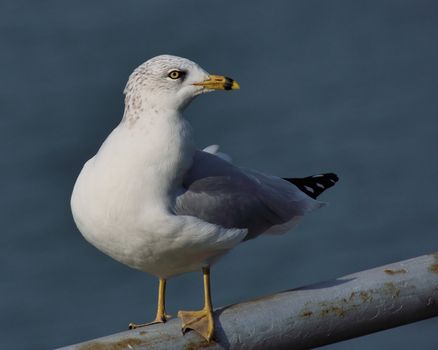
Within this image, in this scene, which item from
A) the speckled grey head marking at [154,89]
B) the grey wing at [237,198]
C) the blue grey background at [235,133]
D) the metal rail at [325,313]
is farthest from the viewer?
the blue grey background at [235,133]

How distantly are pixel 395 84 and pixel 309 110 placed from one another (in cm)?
145

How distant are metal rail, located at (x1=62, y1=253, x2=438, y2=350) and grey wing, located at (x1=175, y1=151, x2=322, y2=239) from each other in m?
0.88

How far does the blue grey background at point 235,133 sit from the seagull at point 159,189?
14.2ft

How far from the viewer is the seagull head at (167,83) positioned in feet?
13.6

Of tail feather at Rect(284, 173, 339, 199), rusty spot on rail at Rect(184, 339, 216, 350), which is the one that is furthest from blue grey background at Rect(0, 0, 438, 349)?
rusty spot on rail at Rect(184, 339, 216, 350)

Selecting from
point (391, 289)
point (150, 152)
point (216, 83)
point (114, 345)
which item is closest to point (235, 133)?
point (216, 83)

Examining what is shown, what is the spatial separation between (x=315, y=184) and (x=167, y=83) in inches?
46.2

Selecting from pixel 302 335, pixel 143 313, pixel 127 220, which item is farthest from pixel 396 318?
→ pixel 143 313

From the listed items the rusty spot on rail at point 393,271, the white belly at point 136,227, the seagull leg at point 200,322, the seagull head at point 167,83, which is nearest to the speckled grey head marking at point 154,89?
the seagull head at point 167,83

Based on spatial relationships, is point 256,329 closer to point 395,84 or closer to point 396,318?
point 396,318

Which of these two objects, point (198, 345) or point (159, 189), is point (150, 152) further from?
point (198, 345)

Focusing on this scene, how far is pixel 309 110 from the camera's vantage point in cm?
1085

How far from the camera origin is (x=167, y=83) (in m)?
4.16

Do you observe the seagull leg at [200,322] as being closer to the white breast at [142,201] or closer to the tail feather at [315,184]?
the white breast at [142,201]
